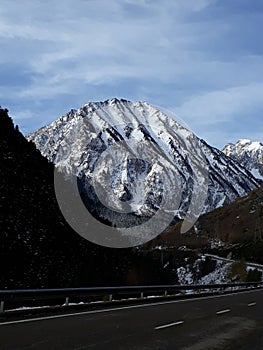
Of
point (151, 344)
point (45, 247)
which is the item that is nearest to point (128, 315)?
point (151, 344)

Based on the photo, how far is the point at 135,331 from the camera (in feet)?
35.7

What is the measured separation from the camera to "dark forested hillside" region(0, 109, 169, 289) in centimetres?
4006

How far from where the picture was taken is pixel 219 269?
269 feet

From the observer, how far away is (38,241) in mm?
43750

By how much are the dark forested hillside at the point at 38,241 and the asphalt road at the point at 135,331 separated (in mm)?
24454

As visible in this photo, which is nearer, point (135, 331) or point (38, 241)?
point (135, 331)

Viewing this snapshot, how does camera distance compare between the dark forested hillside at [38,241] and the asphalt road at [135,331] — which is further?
the dark forested hillside at [38,241]

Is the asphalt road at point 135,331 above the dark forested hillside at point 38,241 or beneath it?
beneath

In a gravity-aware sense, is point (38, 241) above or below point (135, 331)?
above

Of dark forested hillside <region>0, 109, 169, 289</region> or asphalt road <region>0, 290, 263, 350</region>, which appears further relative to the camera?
dark forested hillside <region>0, 109, 169, 289</region>

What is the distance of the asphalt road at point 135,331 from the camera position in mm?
9008

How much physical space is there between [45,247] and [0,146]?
10.8 m

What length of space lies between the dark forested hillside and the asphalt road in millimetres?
24454

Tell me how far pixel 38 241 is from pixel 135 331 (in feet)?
112
